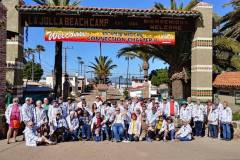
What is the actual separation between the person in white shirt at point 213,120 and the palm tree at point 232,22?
9.81 metres

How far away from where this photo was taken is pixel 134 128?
17078 millimetres

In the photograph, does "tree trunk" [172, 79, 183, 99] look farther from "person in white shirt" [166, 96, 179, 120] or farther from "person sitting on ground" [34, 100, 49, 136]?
"person sitting on ground" [34, 100, 49, 136]

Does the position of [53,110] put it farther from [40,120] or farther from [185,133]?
[185,133]

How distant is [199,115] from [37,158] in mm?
8330

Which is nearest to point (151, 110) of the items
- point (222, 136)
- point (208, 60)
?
point (222, 136)

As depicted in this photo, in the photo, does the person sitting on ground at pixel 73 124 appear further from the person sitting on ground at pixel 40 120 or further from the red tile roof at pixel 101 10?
the red tile roof at pixel 101 10

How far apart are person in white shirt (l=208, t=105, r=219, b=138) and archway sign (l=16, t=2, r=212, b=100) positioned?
14.7 ft

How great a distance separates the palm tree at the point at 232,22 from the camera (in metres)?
26.2

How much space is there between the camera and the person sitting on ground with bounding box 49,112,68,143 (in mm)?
16297

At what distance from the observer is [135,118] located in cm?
1728

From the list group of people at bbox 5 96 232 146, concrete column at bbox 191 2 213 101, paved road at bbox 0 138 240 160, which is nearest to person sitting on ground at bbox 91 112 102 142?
group of people at bbox 5 96 232 146

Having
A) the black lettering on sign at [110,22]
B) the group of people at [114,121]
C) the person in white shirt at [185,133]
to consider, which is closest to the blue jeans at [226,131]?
the group of people at [114,121]

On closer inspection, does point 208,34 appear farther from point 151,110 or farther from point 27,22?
point 27,22

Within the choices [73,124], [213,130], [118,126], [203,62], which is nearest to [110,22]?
[203,62]
